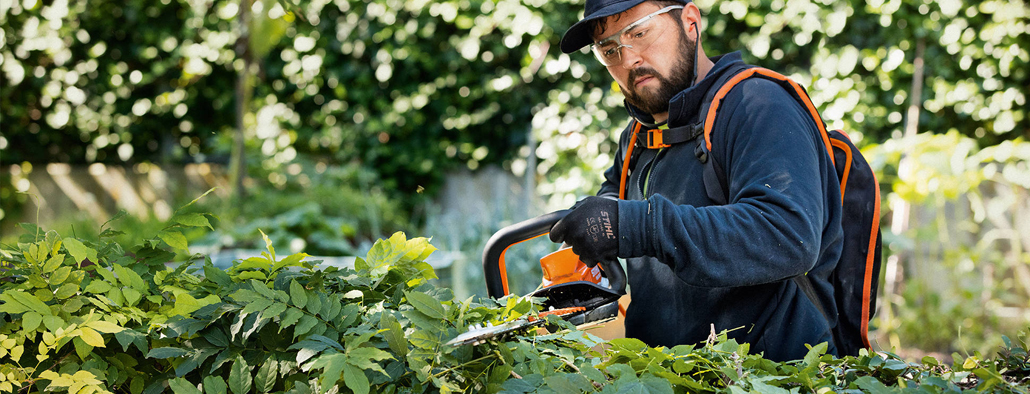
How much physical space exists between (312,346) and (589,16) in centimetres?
106

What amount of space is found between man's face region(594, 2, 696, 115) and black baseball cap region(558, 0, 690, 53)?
5 centimetres

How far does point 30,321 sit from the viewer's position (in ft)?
3.24

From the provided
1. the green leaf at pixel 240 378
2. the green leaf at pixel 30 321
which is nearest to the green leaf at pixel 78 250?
the green leaf at pixel 30 321

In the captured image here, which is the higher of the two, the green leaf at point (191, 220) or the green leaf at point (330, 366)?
the green leaf at point (191, 220)

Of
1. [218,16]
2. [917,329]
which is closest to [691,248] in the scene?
[917,329]

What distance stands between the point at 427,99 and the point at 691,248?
472 centimetres

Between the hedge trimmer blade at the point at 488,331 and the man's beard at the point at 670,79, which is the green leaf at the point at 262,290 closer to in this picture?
the hedge trimmer blade at the point at 488,331

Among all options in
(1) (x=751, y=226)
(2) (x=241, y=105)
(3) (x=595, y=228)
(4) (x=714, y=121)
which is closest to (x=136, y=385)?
(3) (x=595, y=228)

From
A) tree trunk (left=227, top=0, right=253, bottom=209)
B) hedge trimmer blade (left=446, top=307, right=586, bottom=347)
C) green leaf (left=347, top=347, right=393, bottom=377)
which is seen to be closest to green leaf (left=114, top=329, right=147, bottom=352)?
green leaf (left=347, top=347, right=393, bottom=377)

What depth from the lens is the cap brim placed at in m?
1.63

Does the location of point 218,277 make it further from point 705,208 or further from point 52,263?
point 705,208

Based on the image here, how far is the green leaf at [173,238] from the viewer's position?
1162mm

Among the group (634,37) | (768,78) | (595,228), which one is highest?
(634,37)

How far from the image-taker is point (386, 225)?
5.55 m
